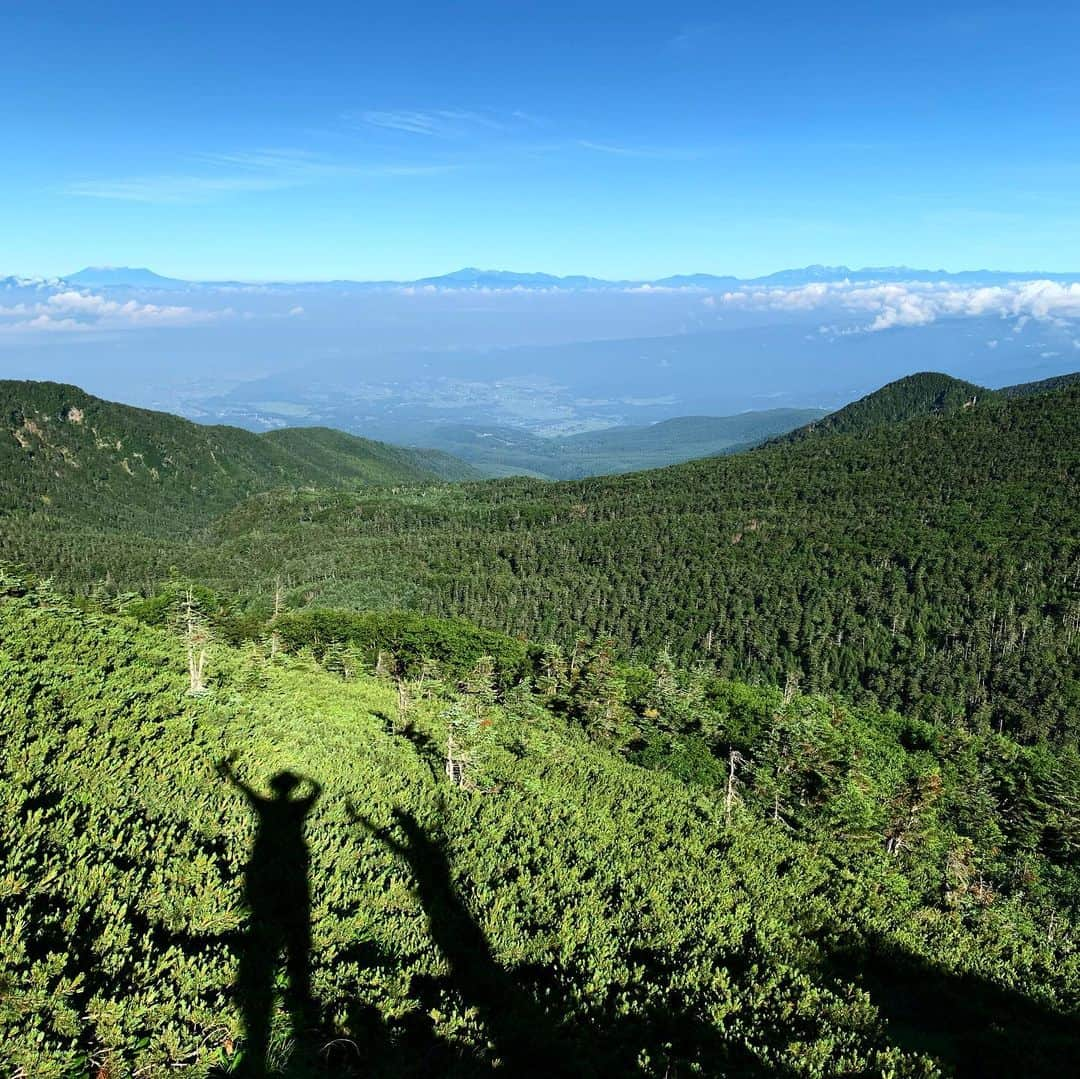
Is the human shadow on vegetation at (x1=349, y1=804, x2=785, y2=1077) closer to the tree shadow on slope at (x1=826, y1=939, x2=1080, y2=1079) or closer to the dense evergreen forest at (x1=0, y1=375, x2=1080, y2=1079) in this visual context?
the dense evergreen forest at (x1=0, y1=375, x2=1080, y2=1079)

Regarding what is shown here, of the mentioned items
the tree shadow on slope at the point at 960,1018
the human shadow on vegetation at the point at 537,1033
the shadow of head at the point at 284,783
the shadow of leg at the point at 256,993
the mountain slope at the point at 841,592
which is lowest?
the mountain slope at the point at 841,592

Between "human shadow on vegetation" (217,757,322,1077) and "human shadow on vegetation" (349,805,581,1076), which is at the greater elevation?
"human shadow on vegetation" (217,757,322,1077)

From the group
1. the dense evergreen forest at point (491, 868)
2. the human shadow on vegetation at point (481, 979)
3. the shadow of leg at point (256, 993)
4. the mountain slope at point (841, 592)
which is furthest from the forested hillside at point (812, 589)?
the shadow of leg at point (256, 993)

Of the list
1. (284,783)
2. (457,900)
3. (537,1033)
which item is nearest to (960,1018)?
(537,1033)

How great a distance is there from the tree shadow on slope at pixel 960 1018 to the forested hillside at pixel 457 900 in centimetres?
15

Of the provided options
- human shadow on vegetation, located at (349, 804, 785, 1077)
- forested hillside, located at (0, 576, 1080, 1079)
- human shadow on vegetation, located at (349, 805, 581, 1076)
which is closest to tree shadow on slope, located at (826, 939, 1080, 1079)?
forested hillside, located at (0, 576, 1080, 1079)

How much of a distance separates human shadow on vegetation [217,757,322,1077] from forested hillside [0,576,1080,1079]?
0.37 feet

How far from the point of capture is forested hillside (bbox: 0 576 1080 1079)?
1677cm

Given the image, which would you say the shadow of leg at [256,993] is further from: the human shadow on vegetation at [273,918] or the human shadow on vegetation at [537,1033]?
the human shadow on vegetation at [537,1033]

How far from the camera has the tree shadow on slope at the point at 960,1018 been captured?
851 inches

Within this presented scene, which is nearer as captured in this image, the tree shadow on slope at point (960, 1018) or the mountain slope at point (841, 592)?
the tree shadow on slope at point (960, 1018)

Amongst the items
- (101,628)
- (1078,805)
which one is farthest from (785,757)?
(101,628)

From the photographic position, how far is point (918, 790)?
56594 millimetres

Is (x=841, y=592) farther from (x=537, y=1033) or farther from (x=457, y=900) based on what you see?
(x=537, y=1033)
